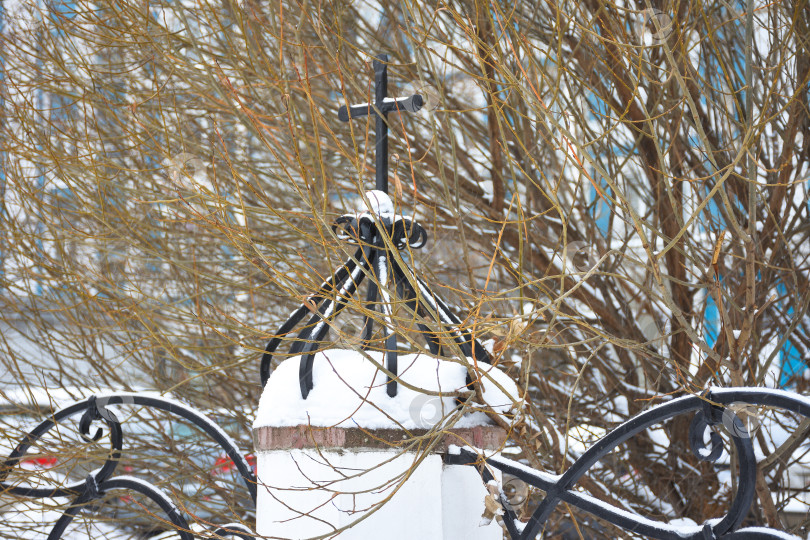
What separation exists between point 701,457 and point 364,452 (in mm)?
696

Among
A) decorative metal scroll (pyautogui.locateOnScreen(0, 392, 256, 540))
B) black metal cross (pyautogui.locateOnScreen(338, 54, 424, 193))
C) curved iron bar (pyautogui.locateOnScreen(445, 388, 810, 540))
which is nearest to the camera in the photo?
curved iron bar (pyautogui.locateOnScreen(445, 388, 810, 540))

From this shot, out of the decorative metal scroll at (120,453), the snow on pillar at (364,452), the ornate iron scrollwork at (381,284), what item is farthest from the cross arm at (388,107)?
the decorative metal scroll at (120,453)

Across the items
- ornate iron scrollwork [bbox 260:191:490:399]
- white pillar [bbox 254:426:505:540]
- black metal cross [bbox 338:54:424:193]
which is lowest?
white pillar [bbox 254:426:505:540]

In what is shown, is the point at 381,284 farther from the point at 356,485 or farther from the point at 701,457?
the point at 701,457

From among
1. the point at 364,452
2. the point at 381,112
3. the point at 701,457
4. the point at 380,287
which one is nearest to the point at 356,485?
the point at 364,452

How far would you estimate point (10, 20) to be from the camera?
185 inches

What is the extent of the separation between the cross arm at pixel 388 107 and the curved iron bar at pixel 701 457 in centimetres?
79

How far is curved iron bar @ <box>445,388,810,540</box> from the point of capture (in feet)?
4.33

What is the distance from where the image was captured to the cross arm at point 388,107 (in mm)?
1721

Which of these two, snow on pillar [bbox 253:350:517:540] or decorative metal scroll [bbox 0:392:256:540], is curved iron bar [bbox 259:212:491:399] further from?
decorative metal scroll [bbox 0:392:256:540]

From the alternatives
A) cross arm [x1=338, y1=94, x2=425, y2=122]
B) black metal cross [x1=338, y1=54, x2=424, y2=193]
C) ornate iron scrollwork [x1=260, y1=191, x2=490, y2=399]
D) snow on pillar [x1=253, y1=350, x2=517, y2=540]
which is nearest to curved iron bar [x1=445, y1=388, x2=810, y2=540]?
snow on pillar [x1=253, y1=350, x2=517, y2=540]

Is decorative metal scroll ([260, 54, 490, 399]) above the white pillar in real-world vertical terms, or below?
above

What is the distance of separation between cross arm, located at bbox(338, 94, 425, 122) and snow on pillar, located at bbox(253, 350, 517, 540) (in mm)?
565

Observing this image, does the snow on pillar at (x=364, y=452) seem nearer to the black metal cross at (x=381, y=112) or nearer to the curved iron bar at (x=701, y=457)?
the curved iron bar at (x=701, y=457)
